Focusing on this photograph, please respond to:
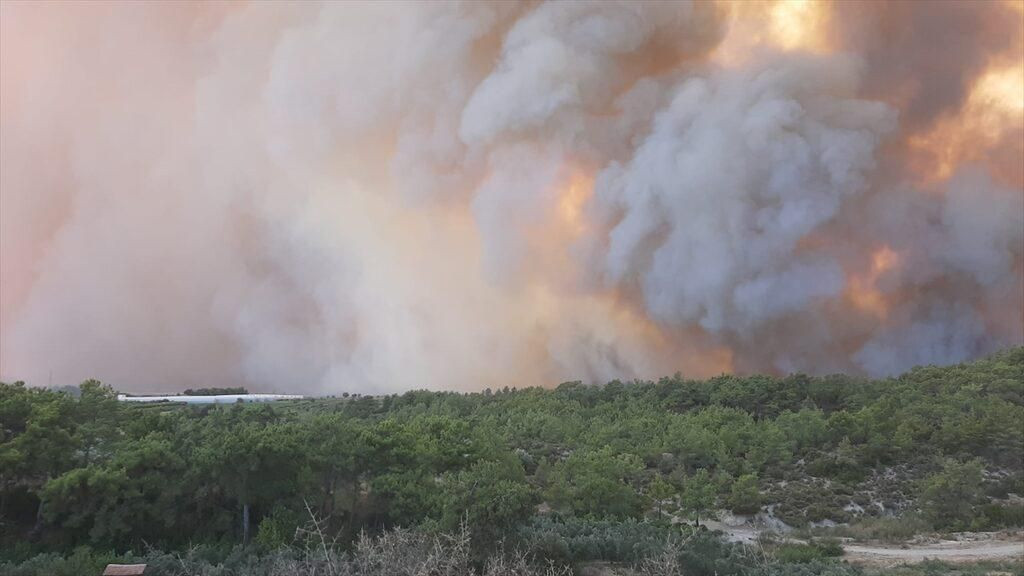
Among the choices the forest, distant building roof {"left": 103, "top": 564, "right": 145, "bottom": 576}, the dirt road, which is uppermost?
the forest

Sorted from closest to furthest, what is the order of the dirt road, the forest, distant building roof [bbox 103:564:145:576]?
distant building roof [bbox 103:564:145:576]
the dirt road
the forest

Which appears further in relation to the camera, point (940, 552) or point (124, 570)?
point (940, 552)

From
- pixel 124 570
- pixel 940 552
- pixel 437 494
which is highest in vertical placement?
pixel 437 494

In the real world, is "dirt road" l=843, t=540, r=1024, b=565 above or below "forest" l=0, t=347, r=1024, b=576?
below

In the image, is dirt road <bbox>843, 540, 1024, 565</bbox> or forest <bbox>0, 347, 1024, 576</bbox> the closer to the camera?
dirt road <bbox>843, 540, 1024, 565</bbox>

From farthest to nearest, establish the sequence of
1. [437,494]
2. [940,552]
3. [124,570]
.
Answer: [437,494], [940,552], [124,570]

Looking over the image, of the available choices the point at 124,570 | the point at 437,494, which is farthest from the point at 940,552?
the point at 124,570

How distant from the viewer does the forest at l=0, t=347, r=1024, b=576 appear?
45.5 ft

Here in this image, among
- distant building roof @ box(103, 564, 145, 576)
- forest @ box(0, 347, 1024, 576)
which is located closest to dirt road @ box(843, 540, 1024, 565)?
forest @ box(0, 347, 1024, 576)

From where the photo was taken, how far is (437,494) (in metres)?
16.4

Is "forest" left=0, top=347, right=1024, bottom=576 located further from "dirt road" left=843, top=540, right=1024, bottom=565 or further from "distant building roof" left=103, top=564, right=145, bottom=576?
"distant building roof" left=103, top=564, right=145, bottom=576

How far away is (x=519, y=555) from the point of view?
42.1 ft

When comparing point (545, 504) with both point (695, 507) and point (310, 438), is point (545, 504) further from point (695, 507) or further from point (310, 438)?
point (310, 438)

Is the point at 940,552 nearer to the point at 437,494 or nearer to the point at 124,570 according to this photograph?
the point at 437,494
